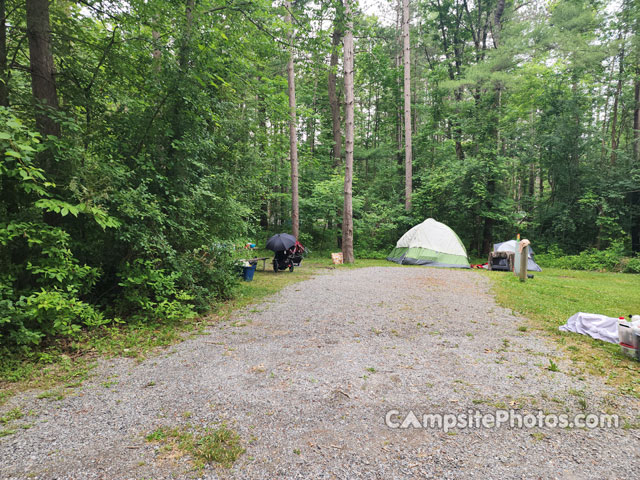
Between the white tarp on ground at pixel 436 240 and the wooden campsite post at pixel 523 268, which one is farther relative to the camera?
the white tarp on ground at pixel 436 240

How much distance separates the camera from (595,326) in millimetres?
4211

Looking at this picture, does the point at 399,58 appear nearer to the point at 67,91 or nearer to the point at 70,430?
the point at 67,91

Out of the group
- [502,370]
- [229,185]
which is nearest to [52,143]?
[229,185]

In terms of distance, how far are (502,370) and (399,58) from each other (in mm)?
23420

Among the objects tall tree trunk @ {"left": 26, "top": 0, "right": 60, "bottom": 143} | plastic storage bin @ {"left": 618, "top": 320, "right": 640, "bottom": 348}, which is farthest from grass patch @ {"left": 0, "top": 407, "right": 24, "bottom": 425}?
plastic storage bin @ {"left": 618, "top": 320, "right": 640, "bottom": 348}

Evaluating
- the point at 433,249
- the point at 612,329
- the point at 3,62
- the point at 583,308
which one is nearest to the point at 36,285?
the point at 3,62

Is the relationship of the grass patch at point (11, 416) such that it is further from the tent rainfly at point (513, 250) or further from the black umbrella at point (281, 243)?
the tent rainfly at point (513, 250)

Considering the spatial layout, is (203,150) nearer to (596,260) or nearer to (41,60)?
(41,60)

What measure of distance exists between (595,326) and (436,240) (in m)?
8.84

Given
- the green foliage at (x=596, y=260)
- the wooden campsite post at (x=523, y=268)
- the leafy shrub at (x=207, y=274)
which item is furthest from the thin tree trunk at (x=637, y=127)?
the leafy shrub at (x=207, y=274)

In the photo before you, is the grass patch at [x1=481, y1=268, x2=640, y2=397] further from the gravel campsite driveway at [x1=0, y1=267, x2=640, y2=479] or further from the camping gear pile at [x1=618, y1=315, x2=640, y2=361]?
the gravel campsite driveway at [x1=0, y1=267, x2=640, y2=479]

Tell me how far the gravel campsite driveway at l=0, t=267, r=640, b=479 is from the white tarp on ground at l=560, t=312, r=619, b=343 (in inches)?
24.1

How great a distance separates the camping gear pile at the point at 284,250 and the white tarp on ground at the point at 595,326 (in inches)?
285

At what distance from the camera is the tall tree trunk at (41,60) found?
11.9 ft
